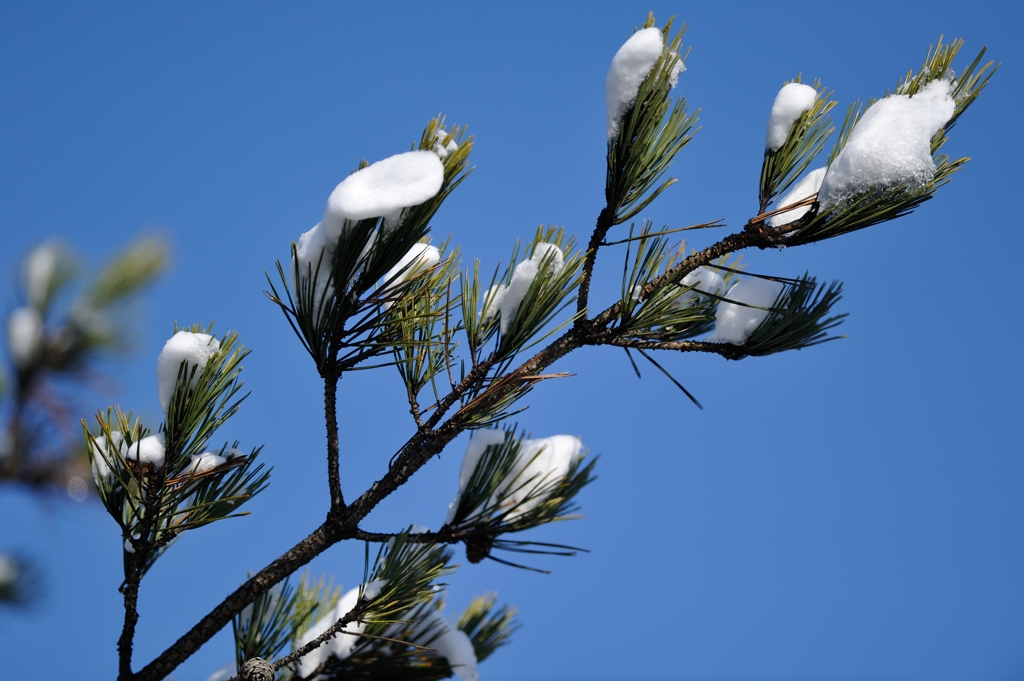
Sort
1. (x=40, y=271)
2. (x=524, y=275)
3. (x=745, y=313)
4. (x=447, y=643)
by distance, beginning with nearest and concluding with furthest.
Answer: (x=524, y=275)
(x=745, y=313)
(x=447, y=643)
(x=40, y=271)

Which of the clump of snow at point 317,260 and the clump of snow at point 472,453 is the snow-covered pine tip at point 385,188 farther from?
the clump of snow at point 472,453

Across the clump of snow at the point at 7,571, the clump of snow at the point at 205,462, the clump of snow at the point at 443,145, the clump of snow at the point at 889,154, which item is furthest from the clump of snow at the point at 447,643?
the clump of snow at the point at 7,571

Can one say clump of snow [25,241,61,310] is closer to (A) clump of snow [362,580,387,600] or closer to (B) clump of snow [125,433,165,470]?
(B) clump of snow [125,433,165,470]

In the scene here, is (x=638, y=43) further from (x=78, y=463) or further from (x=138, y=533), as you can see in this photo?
(x=78, y=463)

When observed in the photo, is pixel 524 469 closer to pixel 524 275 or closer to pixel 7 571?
pixel 524 275

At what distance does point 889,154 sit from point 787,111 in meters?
0.21

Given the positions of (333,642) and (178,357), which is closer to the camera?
(178,357)

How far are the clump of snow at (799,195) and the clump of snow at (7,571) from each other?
215cm

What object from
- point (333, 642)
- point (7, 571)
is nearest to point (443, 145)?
point (333, 642)

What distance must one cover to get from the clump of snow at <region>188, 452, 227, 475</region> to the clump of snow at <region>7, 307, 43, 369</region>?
29.0 inches

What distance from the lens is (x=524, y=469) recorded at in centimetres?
119

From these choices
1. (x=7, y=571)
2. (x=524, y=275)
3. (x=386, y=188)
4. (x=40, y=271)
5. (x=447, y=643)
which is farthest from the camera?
(x=7, y=571)

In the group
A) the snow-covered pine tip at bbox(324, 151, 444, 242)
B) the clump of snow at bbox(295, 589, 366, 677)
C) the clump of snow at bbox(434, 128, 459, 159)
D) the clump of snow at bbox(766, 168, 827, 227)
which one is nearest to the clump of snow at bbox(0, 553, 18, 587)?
the clump of snow at bbox(295, 589, 366, 677)

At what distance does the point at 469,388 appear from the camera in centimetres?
108
